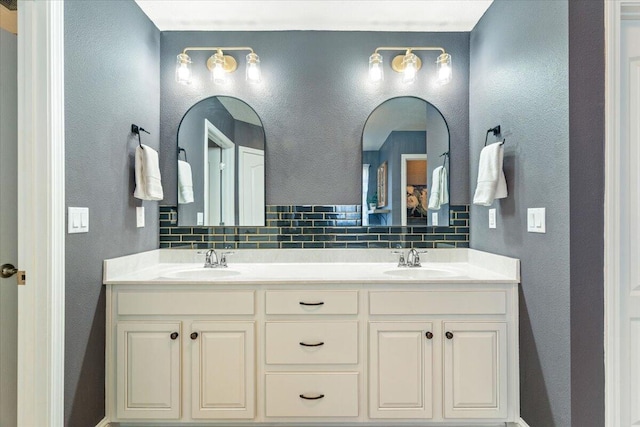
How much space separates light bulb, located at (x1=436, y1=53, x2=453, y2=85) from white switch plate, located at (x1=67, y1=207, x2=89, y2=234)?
216cm

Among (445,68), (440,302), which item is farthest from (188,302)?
(445,68)

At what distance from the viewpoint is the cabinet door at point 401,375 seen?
1.81 metres

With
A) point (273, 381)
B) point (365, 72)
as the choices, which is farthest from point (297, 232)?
point (365, 72)

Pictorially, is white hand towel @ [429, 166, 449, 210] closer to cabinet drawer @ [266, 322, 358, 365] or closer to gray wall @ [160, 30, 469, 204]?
gray wall @ [160, 30, 469, 204]

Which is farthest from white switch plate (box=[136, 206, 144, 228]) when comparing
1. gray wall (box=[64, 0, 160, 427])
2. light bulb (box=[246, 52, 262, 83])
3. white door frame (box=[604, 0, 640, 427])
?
white door frame (box=[604, 0, 640, 427])

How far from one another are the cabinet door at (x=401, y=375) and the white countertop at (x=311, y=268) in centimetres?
31

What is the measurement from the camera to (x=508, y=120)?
1937mm

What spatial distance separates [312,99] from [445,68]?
2.88 ft

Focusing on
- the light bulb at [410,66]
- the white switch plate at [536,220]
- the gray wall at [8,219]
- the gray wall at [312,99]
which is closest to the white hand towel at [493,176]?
the white switch plate at [536,220]

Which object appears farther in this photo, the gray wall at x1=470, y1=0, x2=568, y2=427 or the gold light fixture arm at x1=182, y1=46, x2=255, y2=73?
the gold light fixture arm at x1=182, y1=46, x2=255, y2=73

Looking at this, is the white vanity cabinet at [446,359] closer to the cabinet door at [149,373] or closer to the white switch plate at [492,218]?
the white switch plate at [492,218]

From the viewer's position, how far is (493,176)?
1933 millimetres

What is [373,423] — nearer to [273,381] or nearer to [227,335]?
[273,381]

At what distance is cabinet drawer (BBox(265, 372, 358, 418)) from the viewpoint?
1806mm
